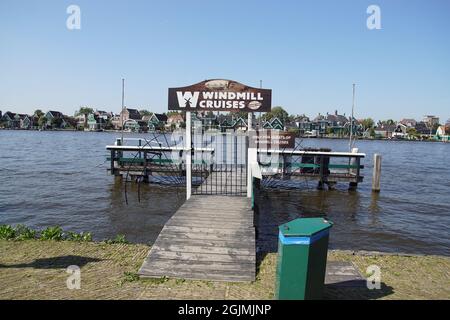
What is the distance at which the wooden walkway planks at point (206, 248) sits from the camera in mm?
6867

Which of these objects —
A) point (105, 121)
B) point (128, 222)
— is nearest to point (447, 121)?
point (105, 121)

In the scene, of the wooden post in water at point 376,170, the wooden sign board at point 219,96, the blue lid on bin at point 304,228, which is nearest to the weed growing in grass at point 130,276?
the blue lid on bin at point 304,228

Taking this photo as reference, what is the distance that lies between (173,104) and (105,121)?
166m

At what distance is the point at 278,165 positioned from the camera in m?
20.3

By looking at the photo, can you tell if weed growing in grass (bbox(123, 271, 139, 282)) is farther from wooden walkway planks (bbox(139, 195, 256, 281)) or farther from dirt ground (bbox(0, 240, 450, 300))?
wooden walkway planks (bbox(139, 195, 256, 281))

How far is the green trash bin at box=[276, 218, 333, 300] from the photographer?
17.1 feet

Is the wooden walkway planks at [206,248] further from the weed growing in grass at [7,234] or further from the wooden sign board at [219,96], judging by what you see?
the weed growing in grass at [7,234]

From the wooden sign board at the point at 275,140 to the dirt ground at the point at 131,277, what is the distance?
457 inches

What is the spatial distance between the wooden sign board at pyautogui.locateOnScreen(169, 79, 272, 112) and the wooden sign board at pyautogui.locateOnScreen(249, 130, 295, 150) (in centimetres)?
892

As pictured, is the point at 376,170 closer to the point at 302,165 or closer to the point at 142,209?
the point at 302,165

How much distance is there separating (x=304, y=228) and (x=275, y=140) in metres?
14.8

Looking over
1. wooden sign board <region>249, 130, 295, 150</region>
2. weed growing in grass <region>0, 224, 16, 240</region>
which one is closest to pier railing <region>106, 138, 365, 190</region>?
wooden sign board <region>249, 130, 295, 150</region>

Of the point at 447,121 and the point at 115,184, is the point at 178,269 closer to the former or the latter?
the point at 115,184

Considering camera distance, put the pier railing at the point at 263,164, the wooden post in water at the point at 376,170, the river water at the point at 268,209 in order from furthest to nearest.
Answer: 1. the wooden post in water at the point at 376,170
2. the pier railing at the point at 263,164
3. the river water at the point at 268,209
